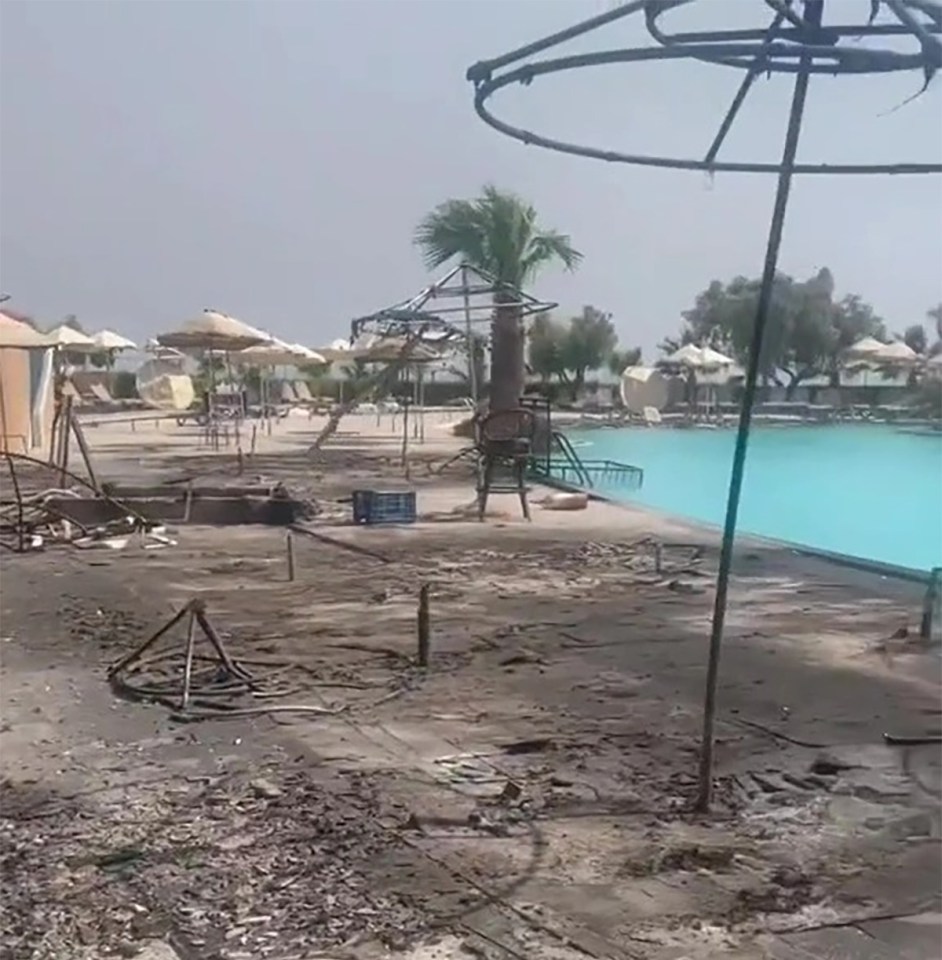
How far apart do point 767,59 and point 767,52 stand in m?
0.17

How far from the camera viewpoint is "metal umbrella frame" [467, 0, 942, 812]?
327cm

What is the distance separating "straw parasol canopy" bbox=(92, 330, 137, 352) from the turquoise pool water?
8646 mm

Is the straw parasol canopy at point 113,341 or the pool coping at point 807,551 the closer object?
the pool coping at point 807,551

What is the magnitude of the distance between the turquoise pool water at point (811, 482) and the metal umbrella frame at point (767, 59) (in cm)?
801

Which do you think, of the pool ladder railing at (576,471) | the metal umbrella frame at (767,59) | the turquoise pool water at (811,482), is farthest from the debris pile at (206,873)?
the pool ladder railing at (576,471)

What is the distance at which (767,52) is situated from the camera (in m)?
3.43

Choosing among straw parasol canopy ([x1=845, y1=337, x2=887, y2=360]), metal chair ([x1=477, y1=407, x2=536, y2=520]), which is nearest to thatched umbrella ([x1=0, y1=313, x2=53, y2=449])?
metal chair ([x1=477, y1=407, x2=536, y2=520])

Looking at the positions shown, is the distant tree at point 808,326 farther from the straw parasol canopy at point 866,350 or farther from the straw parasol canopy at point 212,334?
the straw parasol canopy at point 212,334

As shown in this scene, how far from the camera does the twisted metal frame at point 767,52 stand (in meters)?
3.22

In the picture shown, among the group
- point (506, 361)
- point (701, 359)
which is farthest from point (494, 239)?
point (701, 359)

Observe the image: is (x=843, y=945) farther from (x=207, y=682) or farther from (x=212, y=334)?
(x=212, y=334)

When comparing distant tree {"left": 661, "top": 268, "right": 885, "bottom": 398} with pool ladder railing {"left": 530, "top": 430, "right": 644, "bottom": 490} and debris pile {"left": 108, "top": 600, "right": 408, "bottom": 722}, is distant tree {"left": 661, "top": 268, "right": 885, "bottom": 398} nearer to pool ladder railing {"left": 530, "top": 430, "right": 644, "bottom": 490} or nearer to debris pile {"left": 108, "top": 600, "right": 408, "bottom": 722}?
pool ladder railing {"left": 530, "top": 430, "right": 644, "bottom": 490}

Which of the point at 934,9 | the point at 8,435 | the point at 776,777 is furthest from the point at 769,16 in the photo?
the point at 8,435

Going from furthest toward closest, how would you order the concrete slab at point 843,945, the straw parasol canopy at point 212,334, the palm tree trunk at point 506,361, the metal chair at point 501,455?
the palm tree trunk at point 506,361, the straw parasol canopy at point 212,334, the metal chair at point 501,455, the concrete slab at point 843,945
